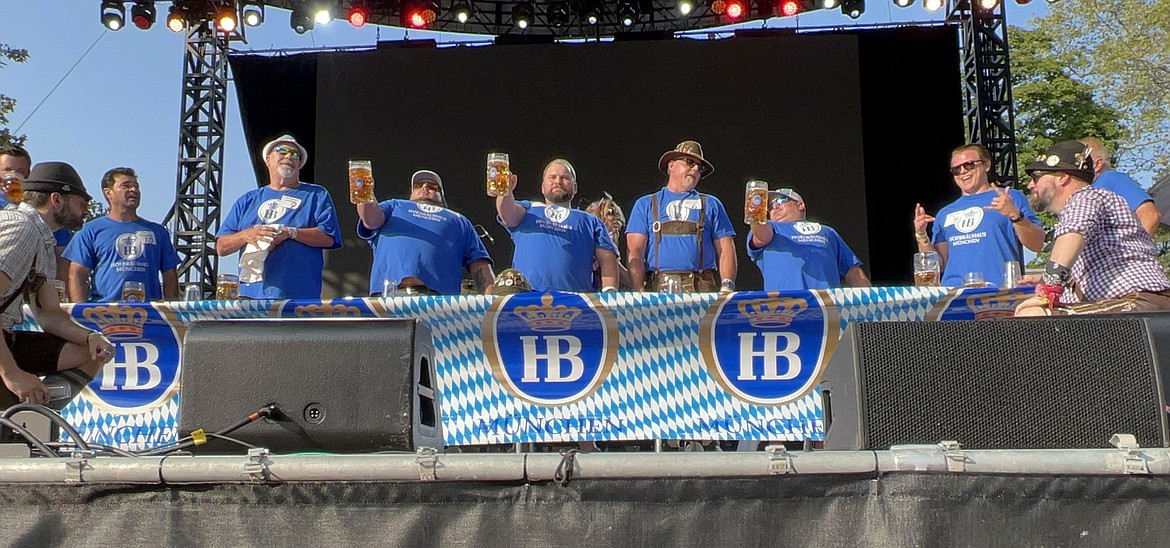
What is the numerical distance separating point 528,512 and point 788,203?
15.8 ft

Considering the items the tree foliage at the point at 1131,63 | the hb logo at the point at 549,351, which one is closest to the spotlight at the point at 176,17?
the hb logo at the point at 549,351

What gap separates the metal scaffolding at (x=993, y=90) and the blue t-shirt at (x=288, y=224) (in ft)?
20.7

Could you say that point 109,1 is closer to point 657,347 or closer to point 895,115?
point 657,347

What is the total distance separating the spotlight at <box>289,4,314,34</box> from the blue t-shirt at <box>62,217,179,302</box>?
18.7 feet

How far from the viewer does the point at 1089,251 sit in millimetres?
3795

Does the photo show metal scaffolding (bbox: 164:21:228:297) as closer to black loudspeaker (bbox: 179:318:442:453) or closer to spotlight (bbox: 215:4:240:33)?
spotlight (bbox: 215:4:240:33)

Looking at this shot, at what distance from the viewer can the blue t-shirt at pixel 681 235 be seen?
5.30m

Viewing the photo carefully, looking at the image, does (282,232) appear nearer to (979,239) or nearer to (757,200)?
(757,200)

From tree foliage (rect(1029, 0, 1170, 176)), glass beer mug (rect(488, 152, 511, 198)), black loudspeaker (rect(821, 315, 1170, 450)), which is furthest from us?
tree foliage (rect(1029, 0, 1170, 176))

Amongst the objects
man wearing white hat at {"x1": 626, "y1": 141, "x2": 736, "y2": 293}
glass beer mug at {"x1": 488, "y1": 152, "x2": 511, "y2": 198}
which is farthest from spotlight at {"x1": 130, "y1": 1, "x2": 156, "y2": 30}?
glass beer mug at {"x1": 488, "y1": 152, "x2": 511, "y2": 198}

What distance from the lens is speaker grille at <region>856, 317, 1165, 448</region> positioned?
1.66 meters

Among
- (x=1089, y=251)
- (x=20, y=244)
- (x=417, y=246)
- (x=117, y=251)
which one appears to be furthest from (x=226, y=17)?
(x=1089, y=251)

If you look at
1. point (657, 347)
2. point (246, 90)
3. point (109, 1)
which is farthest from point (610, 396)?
point (246, 90)

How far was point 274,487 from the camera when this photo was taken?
54.6 inches
